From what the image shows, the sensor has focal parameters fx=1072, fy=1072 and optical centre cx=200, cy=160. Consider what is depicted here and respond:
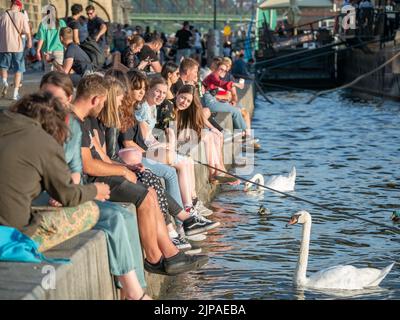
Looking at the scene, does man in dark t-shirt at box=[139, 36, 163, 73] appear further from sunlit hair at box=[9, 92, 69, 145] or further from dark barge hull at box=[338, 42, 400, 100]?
dark barge hull at box=[338, 42, 400, 100]

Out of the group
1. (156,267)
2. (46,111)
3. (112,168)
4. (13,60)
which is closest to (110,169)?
(112,168)

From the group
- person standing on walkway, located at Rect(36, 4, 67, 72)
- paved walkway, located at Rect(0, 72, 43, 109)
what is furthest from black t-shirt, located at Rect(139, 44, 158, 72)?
paved walkway, located at Rect(0, 72, 43, 109)

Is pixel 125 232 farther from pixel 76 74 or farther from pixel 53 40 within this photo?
pixel 53 40

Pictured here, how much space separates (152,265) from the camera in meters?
7.03

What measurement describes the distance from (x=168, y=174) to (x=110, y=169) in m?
1.65

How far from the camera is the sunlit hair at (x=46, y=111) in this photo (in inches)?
218

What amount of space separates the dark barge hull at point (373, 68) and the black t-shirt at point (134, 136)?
23.1 meters

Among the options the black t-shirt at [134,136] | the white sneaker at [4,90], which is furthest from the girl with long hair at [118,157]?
the white sneaker at [4,90]

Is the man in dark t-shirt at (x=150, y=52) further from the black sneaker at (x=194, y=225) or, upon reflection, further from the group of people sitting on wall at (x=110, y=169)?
the black sneaker at (x=194, y=225)

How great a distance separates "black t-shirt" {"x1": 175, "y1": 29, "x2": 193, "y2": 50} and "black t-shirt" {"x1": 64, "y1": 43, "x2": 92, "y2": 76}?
18.0 meters

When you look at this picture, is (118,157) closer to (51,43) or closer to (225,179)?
(225,179)
